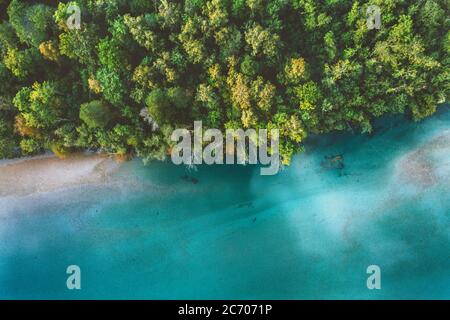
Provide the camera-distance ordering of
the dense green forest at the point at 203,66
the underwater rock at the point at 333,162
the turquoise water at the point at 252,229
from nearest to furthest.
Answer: the dense green forest at the point at 203,66, the turquoise water at the point at 252,229, the underwater rock at the point at 333,162

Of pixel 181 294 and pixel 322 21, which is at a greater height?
pixel 322 21

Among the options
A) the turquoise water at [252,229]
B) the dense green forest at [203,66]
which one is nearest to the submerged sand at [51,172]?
the turquoise water at [252,229]

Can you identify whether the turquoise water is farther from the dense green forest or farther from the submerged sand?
the dense green forest

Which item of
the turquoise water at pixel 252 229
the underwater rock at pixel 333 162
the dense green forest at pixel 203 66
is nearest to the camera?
the dense green forest at pixel 203 66

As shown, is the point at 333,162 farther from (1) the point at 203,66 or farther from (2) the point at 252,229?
(1) the point at 203,66

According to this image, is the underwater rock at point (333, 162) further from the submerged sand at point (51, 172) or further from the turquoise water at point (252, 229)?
the submerged sand at point (51, 172)
